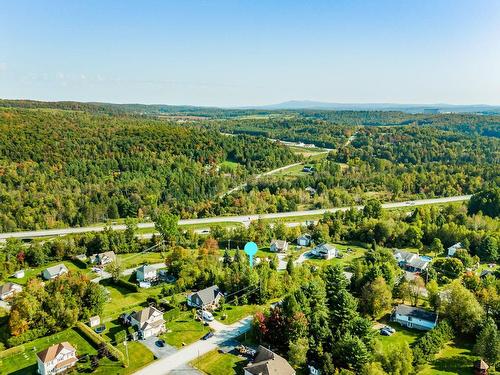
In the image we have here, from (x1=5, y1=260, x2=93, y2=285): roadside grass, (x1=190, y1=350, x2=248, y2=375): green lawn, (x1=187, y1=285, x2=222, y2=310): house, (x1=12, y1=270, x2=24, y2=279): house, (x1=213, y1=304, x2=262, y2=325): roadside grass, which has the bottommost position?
(x1=5, y1=260, x2=93, y2=285): roadside grass

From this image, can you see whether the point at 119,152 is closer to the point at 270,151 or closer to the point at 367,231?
the point at 270,151

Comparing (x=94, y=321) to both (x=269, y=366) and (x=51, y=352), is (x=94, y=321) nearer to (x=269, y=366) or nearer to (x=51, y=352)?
(x=51, y=352)

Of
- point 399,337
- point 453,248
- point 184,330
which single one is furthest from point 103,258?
point 453,248

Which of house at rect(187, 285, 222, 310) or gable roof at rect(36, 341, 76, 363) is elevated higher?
gable roof at rect(36, 341, 76, 363)

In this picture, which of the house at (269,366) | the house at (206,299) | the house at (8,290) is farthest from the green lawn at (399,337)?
the house at (8,290)

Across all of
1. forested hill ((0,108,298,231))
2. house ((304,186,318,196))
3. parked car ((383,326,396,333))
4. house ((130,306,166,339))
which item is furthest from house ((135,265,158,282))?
house ((304,186,318,196))

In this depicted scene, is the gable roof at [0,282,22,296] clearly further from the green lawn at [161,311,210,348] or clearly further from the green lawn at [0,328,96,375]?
the green lawn at [161,311,210,348]
